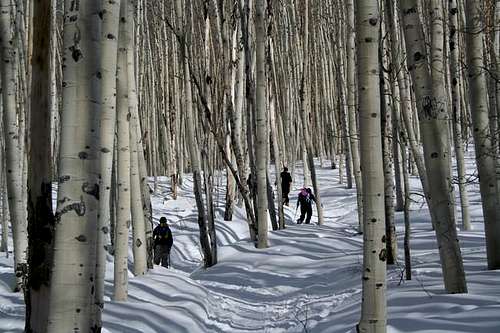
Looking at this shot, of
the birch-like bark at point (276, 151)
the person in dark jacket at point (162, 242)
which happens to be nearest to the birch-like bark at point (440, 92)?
the person in dark jacket at point (162, 242)

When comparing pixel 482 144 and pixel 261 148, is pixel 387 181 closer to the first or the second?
pixel 482 144

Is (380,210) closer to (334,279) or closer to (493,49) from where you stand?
(334,279)

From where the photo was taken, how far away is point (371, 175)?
4.16m

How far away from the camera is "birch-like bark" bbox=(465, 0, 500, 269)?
6.09 meters

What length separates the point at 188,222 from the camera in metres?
17.2

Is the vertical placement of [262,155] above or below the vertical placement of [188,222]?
above

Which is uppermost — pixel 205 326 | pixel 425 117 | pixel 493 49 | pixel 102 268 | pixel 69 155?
pixel 493 49

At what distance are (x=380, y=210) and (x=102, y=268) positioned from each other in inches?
111

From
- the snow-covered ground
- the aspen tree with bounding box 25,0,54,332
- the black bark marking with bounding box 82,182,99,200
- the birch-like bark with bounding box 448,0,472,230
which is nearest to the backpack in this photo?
the snow-covered ground

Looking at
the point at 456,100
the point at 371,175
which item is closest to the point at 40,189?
the point at 371,175

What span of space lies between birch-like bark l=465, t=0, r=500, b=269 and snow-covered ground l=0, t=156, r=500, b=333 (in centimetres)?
46

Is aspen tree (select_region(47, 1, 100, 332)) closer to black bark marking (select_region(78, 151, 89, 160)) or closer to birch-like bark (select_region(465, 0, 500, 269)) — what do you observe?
black bark marking (select_region(78, 151, 89, 160))

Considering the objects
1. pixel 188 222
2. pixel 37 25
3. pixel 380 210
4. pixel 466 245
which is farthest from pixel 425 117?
pixel 188 222

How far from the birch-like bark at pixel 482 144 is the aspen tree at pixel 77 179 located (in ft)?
16.3
